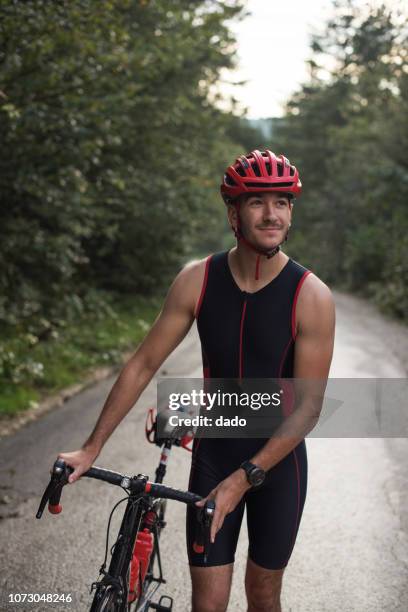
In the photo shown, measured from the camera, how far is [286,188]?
2.67m

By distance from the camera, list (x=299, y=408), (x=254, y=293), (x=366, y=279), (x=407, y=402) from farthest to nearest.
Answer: (x=366, y=279), (x=407, y=402), (x=254, y=293), (x=299, y=408)

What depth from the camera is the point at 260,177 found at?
8.69ft

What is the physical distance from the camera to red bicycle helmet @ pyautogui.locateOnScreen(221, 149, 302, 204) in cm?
264

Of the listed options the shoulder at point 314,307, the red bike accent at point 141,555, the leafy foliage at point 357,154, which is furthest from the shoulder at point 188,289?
the leafy foliage at point 357,154

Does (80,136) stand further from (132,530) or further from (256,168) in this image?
(132,530)

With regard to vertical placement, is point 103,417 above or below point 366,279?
below

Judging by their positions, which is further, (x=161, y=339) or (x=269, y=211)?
(x=161, y=339)

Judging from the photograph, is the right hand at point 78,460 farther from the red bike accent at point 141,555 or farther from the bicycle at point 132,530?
the red bike accent at point 141,555

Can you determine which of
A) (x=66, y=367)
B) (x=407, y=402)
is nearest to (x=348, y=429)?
(x=407, y=402)

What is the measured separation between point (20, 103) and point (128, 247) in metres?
9.82

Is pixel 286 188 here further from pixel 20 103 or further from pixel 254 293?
pixel 20 103

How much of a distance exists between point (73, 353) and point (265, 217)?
337 inches

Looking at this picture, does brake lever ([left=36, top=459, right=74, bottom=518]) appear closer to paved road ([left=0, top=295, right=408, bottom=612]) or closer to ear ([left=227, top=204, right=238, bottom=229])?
ear ([left=227, top=204, right=238, bottom=229])

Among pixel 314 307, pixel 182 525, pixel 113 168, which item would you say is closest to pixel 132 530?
pixel 314 307
